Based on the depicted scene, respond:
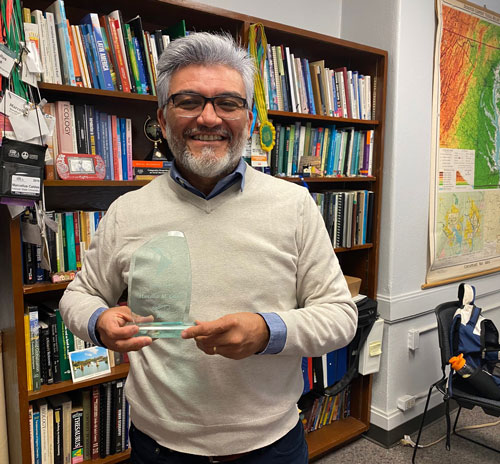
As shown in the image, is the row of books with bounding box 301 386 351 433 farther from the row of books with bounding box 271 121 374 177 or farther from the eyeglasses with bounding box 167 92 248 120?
the eyeglasses with bounding box 167 92 248 120

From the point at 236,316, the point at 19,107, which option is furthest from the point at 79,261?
the point at 236,316

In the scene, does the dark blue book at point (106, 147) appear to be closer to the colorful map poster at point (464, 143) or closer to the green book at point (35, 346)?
the green book at point (35, 346)

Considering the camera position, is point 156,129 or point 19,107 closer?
point 19,107

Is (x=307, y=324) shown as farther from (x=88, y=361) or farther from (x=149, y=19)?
(x=149, y=19)

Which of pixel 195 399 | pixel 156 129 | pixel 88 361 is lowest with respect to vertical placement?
pixel 88 361

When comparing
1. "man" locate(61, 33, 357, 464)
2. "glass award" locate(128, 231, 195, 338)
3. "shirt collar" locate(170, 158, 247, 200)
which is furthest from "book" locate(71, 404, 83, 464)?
Result: "shirt collar" locate(170, 158, 247, 200)

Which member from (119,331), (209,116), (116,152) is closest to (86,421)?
(116,152)

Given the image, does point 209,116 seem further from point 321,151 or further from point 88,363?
point 321,151

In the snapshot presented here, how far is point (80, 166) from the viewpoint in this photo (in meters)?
1.71

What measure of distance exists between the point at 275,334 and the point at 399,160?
185cm

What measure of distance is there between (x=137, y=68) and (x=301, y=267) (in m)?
1.16

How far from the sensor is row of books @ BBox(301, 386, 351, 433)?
2605 millimetres

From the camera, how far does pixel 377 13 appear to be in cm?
256

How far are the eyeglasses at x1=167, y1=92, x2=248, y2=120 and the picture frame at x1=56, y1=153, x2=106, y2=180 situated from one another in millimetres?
739
